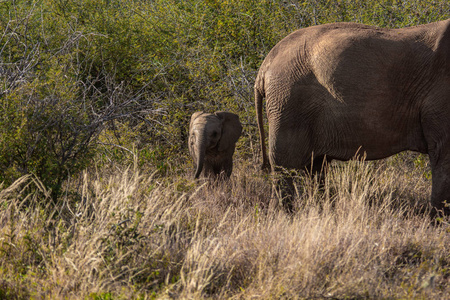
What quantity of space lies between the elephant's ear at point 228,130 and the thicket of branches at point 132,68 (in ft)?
2.50

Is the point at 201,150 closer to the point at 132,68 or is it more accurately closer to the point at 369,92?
the point at 369,92

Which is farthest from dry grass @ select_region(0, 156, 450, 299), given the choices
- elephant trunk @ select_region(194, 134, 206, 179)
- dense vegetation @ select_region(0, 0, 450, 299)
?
elephant trunk @ select_region(194, 134, 206, 179)

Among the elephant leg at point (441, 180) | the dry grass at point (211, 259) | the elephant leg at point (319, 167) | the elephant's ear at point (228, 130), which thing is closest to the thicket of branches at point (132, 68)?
the elephant's ear at point (228, 130)

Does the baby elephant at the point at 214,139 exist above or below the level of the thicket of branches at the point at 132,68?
below

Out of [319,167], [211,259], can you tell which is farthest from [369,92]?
[211,259]

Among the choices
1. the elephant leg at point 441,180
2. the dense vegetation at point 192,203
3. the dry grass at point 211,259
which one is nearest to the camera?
the dry grass at point 211,259

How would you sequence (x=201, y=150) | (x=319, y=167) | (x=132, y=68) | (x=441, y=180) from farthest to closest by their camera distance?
(x=132, y=68)
(x=201, y=150)
(x=319, y=167)
(x=441, y=180)

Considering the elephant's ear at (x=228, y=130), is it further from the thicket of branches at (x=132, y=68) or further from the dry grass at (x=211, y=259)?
the dry grass at (x=211, y=259)

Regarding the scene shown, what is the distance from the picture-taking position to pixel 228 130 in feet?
23.3

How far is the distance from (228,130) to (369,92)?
1.90 meters

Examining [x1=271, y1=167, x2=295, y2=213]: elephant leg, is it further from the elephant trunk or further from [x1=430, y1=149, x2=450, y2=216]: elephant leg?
[x1=430, y1=149, x2=450, y2=216]: elephant leg

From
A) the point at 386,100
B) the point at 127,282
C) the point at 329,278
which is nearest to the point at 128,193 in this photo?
the point at 127,282

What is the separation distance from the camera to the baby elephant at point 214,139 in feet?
22.3

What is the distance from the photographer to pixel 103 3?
1059 cm
